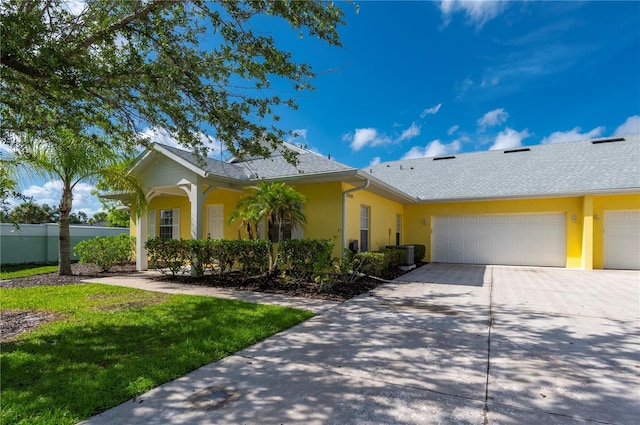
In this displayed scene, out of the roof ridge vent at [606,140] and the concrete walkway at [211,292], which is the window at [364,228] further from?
the roof ridge vent at [606,140]

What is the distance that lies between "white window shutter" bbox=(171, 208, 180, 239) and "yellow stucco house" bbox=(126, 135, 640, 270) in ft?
0.14

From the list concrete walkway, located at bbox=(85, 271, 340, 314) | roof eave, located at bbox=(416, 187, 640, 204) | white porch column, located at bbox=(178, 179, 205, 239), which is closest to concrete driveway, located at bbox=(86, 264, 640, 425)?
concrete walkway, located at bbox=(85, 271, 340, 314)

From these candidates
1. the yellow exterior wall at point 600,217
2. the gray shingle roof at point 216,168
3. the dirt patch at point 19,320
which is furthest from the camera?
the yellow exterior wall at point 600,217

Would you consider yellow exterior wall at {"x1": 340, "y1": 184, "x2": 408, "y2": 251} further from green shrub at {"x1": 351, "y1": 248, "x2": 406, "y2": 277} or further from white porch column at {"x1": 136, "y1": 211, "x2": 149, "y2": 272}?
white porch column at {"x1": 136, "y1": 211, "x2": 149, "y2": 272}

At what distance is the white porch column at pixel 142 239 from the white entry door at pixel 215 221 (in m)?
2.18

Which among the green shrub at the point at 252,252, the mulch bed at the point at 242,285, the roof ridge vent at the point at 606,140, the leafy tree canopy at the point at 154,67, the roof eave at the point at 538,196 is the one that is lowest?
the mulch bed at the point at 242,285

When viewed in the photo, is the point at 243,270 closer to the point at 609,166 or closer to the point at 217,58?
the point at 217,58

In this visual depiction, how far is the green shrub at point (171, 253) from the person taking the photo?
9.35 metres

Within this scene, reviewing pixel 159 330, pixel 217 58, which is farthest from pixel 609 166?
pixel 159 330

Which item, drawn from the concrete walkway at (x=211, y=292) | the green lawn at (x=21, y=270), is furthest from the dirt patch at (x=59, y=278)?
the green lawn at (x=21, y=270)

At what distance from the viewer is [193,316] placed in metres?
5.26

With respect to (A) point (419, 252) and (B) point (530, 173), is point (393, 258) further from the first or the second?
(B) point (530, 173)

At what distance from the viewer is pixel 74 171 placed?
9312 millimetres

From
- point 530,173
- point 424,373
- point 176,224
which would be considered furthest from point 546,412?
point 530,173
